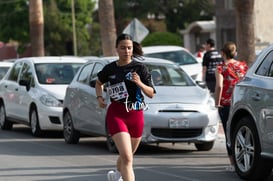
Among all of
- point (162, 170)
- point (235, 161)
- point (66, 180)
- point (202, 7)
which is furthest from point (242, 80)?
point (202, 7)

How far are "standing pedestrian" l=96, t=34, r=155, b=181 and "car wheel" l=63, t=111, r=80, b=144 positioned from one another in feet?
22.3

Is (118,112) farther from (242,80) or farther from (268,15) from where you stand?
(268,15)

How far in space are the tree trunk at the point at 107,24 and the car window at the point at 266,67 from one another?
1437 centimetres

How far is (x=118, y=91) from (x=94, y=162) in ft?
13.4

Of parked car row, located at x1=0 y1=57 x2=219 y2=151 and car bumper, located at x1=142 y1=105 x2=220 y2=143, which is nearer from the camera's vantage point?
car bumper, located at x1=142 y1=105 x2=220 y2=143

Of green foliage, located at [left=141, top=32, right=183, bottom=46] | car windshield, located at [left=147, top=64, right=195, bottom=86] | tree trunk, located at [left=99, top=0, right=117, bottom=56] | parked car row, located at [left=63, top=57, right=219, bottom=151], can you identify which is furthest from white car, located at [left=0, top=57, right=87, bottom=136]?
green foliage, located at [left=141, top=32, right=183, bottom=46]

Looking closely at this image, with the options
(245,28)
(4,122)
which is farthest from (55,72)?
(245,28)

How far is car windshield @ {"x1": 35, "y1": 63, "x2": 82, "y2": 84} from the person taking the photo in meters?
18.4

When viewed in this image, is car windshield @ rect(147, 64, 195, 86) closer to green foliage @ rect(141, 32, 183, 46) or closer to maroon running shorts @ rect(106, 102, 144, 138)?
maroon running shorts @ rect(106, 102, 144, 138)

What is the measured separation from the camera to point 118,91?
9.21 meters

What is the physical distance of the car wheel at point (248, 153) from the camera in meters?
10.3

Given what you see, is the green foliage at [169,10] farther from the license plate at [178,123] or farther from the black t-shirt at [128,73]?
the black t-shirt at [128,73]

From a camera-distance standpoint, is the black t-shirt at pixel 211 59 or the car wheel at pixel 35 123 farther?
the black t-shirt at pixel 211 59

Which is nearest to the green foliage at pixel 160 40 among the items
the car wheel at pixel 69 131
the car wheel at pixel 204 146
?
the car wheel at pixel 69 131
